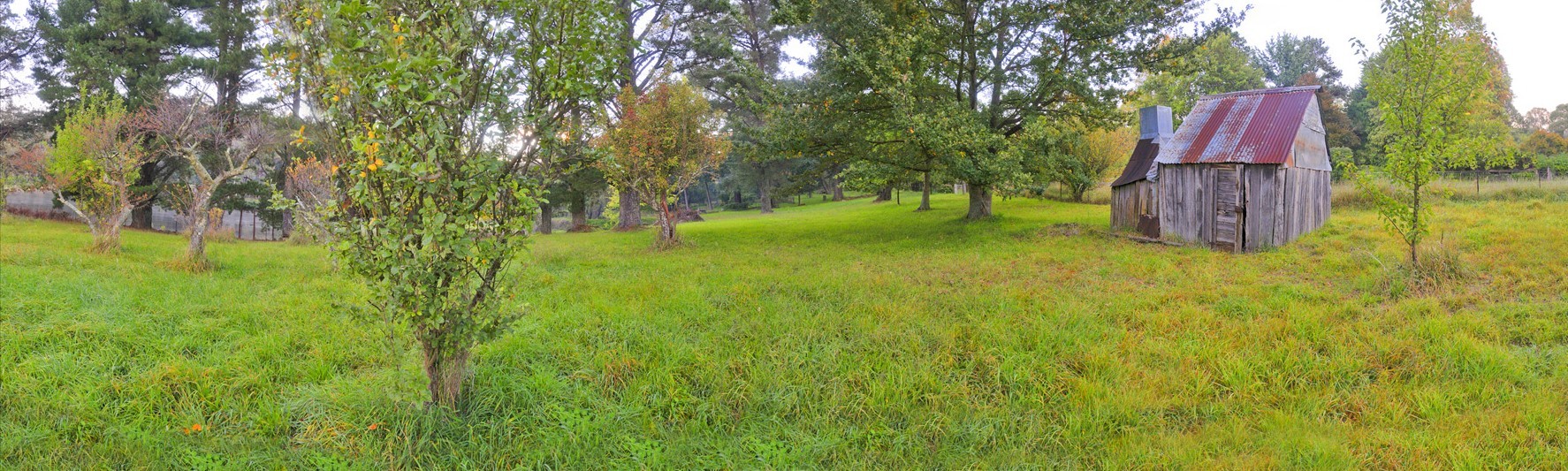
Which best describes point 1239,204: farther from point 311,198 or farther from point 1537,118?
point 1537,118

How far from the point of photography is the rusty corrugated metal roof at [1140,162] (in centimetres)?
1554

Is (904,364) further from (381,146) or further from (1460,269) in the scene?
(1460,269)

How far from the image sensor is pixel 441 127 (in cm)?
332

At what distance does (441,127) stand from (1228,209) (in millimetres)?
13684

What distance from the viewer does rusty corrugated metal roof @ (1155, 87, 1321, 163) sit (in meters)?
11.9

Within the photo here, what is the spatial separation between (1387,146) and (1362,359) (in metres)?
4.77

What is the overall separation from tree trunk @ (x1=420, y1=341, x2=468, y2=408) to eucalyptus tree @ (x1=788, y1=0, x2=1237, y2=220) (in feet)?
34.5

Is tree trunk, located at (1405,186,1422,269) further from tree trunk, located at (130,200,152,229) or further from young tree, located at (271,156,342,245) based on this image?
tree trunk, located at (130,200,152,229)

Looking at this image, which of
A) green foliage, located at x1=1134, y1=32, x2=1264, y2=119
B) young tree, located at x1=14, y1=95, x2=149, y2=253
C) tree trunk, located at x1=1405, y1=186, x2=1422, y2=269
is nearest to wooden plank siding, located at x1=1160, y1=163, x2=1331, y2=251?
tree trunk, located at x1=1405, y1=186, x2=1422, y2=269

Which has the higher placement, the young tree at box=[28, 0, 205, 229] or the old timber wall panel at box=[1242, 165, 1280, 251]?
the young tree at box=[28, 0, 205, 229]

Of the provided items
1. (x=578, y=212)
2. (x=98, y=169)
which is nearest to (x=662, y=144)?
(x=98, y=169)

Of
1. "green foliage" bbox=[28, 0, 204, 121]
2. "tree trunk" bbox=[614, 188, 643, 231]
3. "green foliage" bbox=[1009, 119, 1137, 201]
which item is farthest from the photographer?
"tree trunk" bbox=[614, 188, 643, 231]

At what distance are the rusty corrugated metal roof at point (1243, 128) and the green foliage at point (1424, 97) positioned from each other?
3.56 m

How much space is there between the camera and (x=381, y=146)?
338 cm
